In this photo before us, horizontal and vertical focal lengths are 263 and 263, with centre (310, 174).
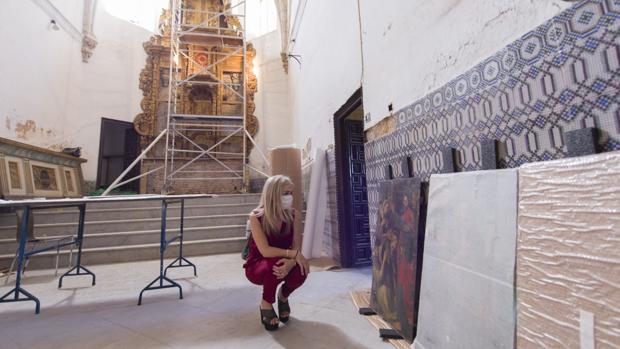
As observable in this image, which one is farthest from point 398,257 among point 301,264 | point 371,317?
point 301,264

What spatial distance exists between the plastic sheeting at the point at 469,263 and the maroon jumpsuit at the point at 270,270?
72 cm

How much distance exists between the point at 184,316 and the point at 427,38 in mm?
2249

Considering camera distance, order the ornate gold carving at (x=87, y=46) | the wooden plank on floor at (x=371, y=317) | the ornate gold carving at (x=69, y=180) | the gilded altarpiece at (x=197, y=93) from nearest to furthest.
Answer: the wooden plank on floor at (x=371, y=317)
the ornate gold carving at (x=69, y=180)
the ornate gold carving at (x=87, y=46)
the gilded altarpiece at (x=197, y=93)

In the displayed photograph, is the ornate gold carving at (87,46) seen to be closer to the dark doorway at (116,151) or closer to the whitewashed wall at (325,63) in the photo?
the dark doorway at (116,151)

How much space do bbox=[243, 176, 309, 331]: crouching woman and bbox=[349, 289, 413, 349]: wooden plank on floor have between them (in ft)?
1.55

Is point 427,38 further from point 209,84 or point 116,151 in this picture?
point 116,151

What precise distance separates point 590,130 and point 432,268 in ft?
2.43

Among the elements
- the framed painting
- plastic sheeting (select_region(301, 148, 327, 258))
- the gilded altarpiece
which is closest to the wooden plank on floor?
plastic sheeting (select_region(301, 148, 327, 258))

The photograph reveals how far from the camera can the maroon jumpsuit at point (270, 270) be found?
150cm

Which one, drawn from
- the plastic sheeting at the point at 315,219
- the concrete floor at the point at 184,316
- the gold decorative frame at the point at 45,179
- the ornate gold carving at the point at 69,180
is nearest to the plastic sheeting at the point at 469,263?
the concrete floor at the point at 184,316

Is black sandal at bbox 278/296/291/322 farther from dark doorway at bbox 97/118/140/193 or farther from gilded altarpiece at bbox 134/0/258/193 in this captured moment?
dark doorway at bbox 97/118/140/193

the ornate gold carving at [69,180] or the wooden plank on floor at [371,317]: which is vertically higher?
the ornate gold carving at [69,180]

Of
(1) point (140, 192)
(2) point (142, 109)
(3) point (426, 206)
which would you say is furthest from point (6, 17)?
(3) point (426, 206)

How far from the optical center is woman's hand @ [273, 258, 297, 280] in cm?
149
